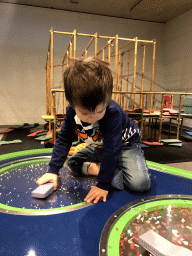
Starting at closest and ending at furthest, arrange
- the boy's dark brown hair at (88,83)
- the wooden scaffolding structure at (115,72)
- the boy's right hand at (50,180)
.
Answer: the boy's dark brown hair at (88,83)
the boy's right hand at (50,180)
the wooden scaffolding structure at (115,72)

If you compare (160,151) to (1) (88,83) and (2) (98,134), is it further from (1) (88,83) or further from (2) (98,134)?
(1) (88,83)

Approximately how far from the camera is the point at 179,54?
12.8 feet

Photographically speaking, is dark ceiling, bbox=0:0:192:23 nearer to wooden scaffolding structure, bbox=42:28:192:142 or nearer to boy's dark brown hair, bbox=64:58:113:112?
wooden scaffolding structure, bbox=42:28:192:142

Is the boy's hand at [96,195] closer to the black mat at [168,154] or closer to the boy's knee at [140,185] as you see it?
the boy's knee at [140,185]

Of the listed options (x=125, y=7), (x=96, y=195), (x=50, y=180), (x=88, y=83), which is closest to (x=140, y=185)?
(x=96, y=195)

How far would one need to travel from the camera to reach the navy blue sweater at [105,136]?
80cm

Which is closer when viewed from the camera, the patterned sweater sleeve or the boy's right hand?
the patterned sweater sleeve

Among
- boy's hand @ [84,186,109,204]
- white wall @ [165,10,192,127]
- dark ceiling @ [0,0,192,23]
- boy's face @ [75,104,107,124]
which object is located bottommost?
boy's hand @ [84,186,109,204]

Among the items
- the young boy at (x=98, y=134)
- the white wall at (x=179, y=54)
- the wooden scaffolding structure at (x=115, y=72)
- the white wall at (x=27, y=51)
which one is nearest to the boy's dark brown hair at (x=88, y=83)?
the young boy at (x=98, y=134)

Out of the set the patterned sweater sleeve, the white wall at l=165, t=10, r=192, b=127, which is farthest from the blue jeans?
the white wall at l=165, t=10, r=192, b=127

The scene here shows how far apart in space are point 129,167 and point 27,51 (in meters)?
3.34

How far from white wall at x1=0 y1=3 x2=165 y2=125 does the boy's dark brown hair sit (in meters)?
3.25

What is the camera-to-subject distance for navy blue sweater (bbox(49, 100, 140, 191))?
0.80 m

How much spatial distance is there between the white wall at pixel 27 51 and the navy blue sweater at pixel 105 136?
2.96 metres
